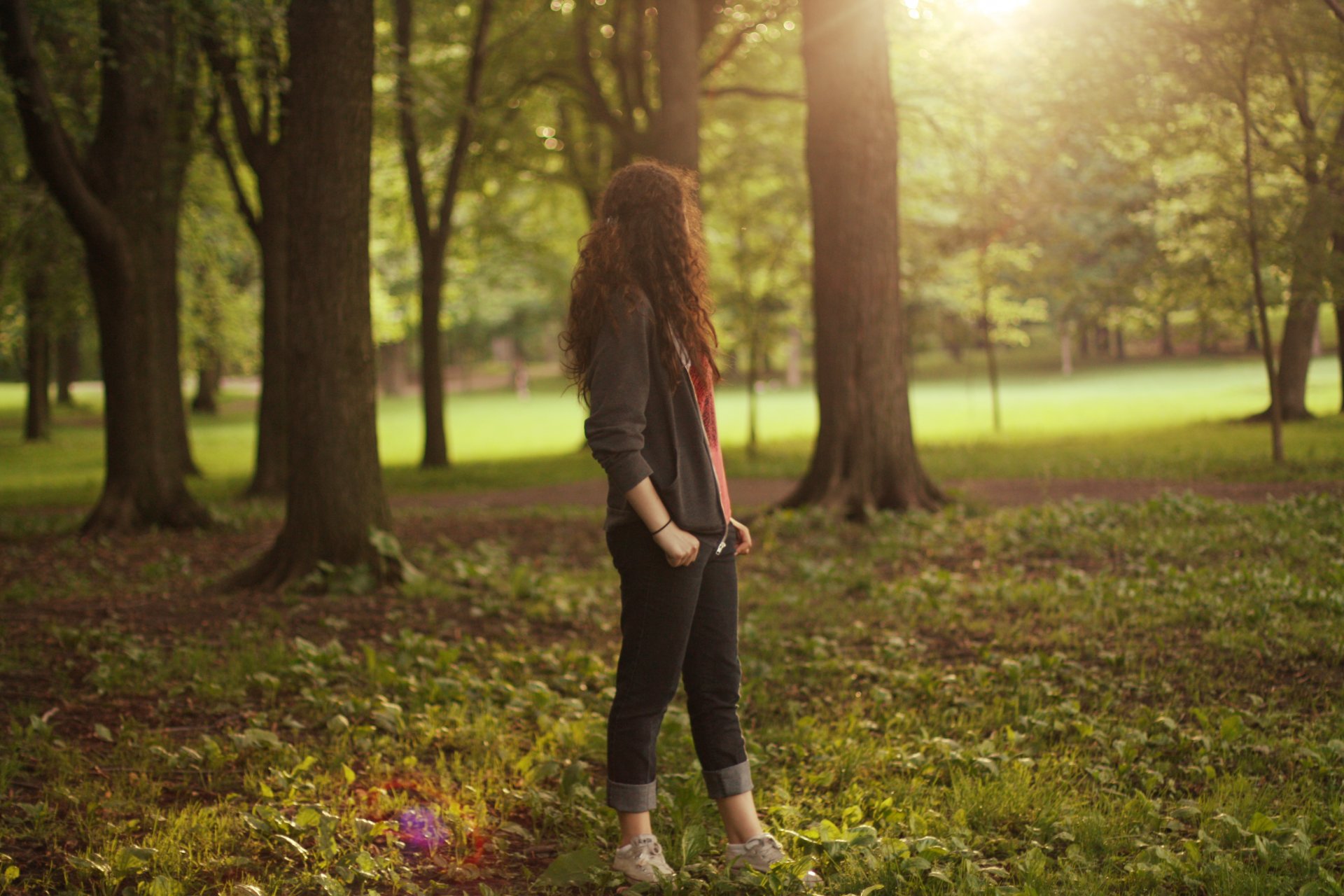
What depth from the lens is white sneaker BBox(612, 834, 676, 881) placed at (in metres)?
3.36

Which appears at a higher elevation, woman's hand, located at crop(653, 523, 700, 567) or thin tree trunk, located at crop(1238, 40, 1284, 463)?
thin tree trunk, located at crop(1238, 40, 1284, 463)

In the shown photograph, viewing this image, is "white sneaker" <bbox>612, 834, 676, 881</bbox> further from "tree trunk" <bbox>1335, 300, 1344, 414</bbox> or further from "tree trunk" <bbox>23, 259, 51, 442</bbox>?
"tree trunk" <bbox>23, 259, 51, 442</bbox>

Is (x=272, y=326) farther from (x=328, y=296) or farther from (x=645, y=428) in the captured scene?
(x=645, y=428)

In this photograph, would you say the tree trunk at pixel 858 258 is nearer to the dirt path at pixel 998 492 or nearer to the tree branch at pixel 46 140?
the dirt path at pixel 998 492

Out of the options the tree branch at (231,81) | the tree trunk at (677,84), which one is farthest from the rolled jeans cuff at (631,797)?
the tree trunk at (677,84)

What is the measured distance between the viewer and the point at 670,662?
10.8ft

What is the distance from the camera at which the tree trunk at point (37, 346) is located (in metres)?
24.0

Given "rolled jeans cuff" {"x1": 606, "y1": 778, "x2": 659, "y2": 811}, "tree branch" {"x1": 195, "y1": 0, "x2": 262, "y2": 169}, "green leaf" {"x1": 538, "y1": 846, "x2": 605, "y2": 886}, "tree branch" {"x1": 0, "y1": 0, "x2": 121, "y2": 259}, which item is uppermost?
"tree branch" {"x1": 195, "y1": 0, "x2": 262, "y2": 169}

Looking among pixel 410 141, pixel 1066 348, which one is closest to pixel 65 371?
pixel 410 141

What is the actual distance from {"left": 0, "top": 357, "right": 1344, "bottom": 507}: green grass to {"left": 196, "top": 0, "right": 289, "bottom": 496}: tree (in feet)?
3.94

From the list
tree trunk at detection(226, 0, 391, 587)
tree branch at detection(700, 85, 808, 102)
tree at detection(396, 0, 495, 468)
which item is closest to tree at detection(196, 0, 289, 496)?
tree at detection(396, 0, 495, 468)

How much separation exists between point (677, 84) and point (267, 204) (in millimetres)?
5993

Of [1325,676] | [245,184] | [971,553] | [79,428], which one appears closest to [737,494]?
[971,553]

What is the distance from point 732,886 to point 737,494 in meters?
11.4
